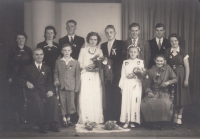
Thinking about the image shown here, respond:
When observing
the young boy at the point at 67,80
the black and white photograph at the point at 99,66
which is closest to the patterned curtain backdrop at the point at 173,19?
the black and white photograph at the point at 99,66

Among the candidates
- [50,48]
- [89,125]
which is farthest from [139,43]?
[89,125]

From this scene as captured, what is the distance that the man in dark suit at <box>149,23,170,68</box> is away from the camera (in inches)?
215

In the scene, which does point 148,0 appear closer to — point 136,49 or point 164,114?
point 136,49

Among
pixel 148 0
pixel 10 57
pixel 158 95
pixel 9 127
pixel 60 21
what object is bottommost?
pixel 9 127

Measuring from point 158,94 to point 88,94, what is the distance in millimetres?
1144

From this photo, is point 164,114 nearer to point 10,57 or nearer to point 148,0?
point 148,0

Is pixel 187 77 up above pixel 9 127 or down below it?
above

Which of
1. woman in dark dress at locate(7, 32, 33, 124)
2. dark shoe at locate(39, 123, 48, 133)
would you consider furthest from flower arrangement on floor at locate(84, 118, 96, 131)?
woman in dark dress at locate(7, 32, 33, 124)

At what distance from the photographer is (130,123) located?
5375 millimetres

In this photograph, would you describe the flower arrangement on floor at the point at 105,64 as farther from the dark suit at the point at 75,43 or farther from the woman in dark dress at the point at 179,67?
the woman in dark dress at the point at 179,67

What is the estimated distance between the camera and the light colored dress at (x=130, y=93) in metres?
5.30

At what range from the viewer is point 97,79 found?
17.9 ft

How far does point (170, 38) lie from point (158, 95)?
0.98 metres

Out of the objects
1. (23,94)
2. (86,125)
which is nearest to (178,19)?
(86,125)
